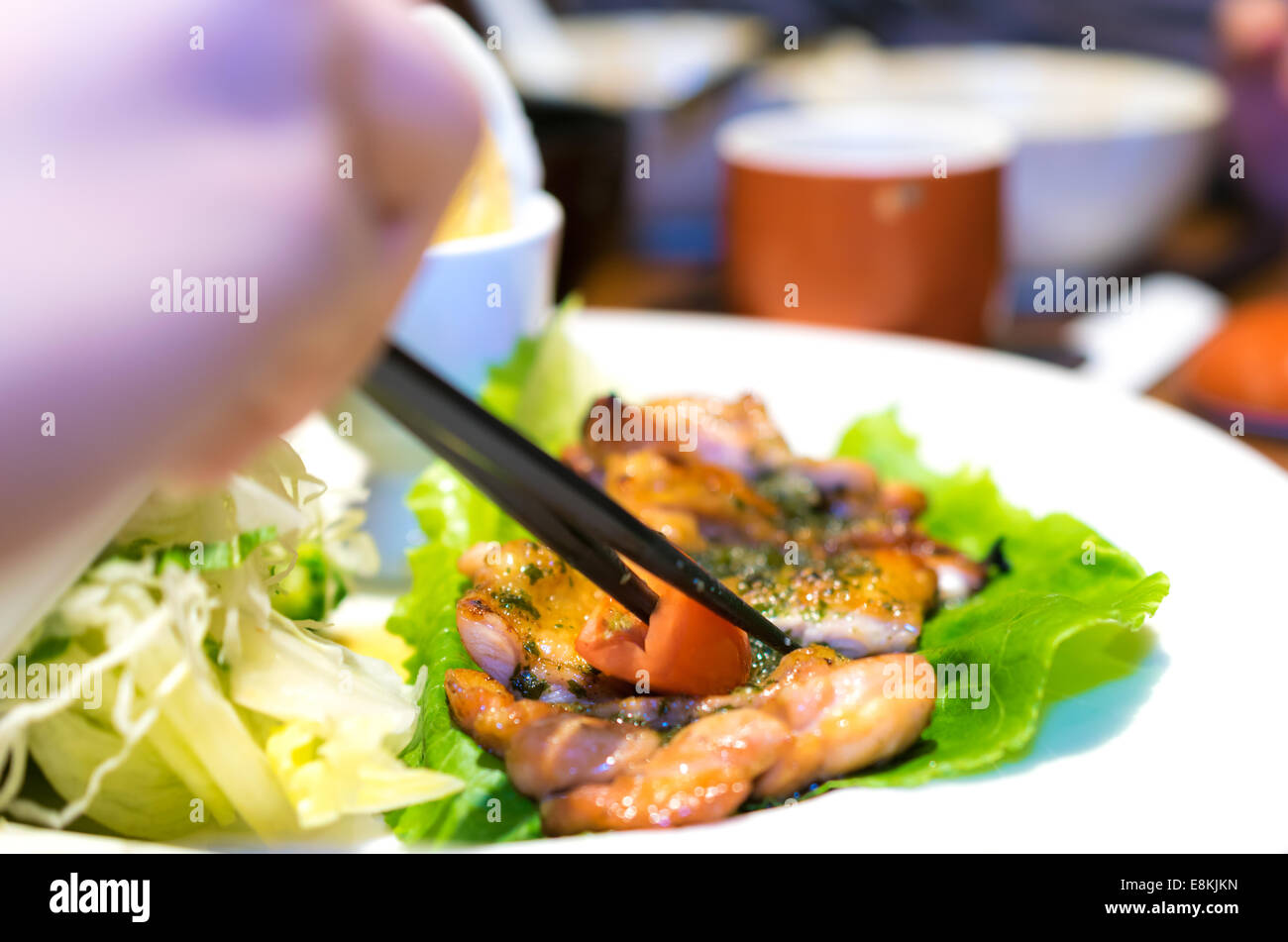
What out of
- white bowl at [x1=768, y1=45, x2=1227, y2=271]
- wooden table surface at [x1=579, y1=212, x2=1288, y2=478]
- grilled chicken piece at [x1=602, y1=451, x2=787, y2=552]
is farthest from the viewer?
wooden table surface at [x1=579, y1=212, x2=1288, y2=478]

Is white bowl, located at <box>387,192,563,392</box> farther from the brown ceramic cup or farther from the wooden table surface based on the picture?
the wooden table surface

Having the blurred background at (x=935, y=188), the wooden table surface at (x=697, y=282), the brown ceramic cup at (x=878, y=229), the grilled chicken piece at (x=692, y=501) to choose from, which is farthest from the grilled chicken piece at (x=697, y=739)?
the wooden table surface at (x=697, y=282)

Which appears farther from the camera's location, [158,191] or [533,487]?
[533,487]

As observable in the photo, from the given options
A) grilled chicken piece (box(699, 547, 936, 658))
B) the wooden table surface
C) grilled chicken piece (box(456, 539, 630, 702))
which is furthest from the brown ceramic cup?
grilled chicken piece (box(456, 539, 630, 702))

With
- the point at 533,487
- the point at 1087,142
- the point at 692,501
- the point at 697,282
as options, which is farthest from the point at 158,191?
the point at 697,282

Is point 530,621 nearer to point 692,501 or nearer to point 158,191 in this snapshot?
point 692,501

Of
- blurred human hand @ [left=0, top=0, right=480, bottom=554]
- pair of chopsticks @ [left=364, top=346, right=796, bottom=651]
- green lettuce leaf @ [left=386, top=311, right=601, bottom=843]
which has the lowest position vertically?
green lettuce leaf @ [left=386, top=311, right=601, bottom=843]

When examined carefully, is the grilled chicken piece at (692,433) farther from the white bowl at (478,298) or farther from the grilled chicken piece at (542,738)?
the grilled chicken piece at (542,738)

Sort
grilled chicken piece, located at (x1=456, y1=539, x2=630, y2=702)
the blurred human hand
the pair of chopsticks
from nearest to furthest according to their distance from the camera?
the blurred human hand
the pair of chopsticks
grilled chicken piece, located at (x1=456, y1=539, x2=630, y2=702)
